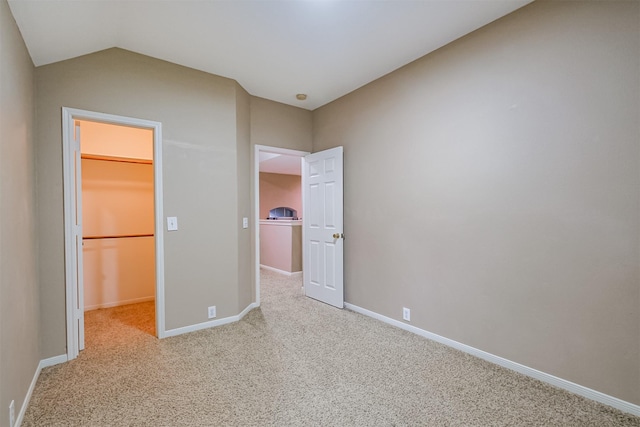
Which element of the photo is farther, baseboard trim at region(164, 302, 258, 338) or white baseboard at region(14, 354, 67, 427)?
baseboard trim at region(164, 302, 258, 338)

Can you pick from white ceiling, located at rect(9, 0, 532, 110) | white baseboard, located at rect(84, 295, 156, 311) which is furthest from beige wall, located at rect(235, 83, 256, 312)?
white baseboard, located at rect(84, 295, 156, 311)

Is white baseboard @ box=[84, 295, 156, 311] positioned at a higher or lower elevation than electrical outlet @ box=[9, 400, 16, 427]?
lower

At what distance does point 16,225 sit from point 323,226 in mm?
2808

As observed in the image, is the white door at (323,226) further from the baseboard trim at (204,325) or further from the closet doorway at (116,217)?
the closet doorway at (116,217)

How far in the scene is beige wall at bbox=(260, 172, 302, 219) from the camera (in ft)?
27.5

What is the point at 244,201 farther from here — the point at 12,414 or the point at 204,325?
the point at 12,414

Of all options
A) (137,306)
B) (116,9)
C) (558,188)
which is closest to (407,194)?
(558,188)

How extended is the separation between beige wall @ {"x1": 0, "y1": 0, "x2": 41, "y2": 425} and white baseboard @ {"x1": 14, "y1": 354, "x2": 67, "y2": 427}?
0.05 m

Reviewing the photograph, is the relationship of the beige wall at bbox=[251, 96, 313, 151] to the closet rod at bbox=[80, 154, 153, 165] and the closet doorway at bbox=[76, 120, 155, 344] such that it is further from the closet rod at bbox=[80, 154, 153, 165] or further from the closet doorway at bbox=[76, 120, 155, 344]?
the closet rod at bbox=[80, 154, 153, 165]

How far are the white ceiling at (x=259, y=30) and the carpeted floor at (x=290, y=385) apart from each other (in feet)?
7.87

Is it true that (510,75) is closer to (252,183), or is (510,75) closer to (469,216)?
(469,216)

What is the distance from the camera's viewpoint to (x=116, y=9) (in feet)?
6.56

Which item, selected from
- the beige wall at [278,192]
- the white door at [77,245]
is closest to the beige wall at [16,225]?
the white door at [77,245]

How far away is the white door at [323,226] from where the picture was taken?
3600 millimetres
